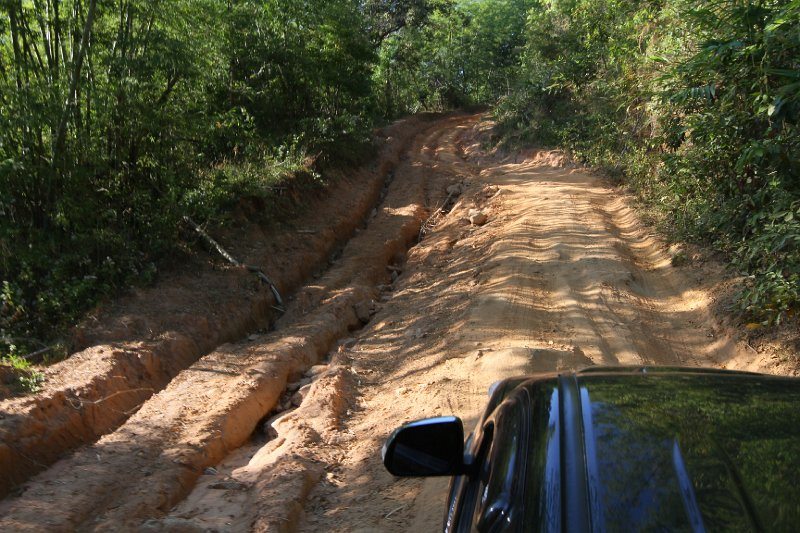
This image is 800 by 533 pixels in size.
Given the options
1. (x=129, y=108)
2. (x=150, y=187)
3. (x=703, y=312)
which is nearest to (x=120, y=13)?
(x=129, y=108)

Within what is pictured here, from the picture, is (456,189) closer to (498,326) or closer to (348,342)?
(348,342)

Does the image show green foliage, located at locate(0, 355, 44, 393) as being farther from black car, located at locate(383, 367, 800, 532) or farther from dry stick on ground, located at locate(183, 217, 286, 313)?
black car, located at locate(383, 367, 800, 532)

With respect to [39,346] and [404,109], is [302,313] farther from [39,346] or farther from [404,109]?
[404,109]

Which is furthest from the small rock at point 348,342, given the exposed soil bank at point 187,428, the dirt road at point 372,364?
the exposed soil bank at point 187,428

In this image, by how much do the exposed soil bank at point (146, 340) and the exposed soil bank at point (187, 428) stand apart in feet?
0.87

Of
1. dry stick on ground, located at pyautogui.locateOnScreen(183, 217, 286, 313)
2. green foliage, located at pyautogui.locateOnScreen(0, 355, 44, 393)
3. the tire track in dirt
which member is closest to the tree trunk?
dry stick on ground, located at pyautogui.locateOnScreen(183, 217, 286, 313)

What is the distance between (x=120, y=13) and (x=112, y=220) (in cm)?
290

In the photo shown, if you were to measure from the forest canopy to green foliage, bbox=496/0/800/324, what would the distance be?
30 millimetres

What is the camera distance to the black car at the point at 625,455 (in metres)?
1.47

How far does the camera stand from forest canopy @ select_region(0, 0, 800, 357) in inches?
278

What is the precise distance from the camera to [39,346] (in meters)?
7.67

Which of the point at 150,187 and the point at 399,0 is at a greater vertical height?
the point at 399,0

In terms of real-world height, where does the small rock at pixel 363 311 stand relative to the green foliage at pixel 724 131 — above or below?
below

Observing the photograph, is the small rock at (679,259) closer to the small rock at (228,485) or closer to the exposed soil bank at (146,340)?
the exposed soil bank at (146,340)
